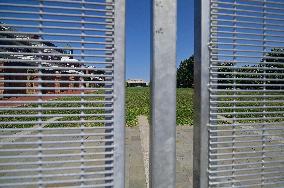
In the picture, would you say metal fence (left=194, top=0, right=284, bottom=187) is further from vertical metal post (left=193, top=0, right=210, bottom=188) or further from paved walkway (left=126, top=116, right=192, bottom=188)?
paved walkway (left=126, top=116, right=192, bottom=188)

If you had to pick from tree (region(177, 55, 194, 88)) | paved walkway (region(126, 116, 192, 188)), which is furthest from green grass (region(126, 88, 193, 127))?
tree (region(177, 55, 194, 88))

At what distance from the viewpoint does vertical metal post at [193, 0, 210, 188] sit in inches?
130

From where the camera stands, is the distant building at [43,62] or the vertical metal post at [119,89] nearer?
the distant building at [43,62]

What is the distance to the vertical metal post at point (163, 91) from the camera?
123 inches

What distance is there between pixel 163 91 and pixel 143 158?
5.12m

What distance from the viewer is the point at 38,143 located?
301 cm

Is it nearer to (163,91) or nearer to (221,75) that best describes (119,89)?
(163,91)

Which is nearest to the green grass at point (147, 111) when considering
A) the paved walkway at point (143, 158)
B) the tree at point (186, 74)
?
the paved walkway at point (143, 158)

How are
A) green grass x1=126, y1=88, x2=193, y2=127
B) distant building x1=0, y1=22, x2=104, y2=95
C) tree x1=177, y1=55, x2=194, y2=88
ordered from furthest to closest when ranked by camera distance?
tree x1=177, y1=55, x2=194, y2=88
green grass x1=126, y1=88, x2=193, y2=127
distant building x1=0, y1=22, x2=104, y2=95

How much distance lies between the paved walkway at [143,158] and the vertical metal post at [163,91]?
2.69 m

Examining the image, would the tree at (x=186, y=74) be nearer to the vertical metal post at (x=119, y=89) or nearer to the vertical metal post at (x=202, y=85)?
the vertical metal post at (x=202, y=85)

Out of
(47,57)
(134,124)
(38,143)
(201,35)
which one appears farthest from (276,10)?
(134,124)

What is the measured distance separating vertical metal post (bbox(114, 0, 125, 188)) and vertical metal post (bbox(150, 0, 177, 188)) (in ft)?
1.05

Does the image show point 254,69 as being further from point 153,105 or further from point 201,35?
point 153,105
